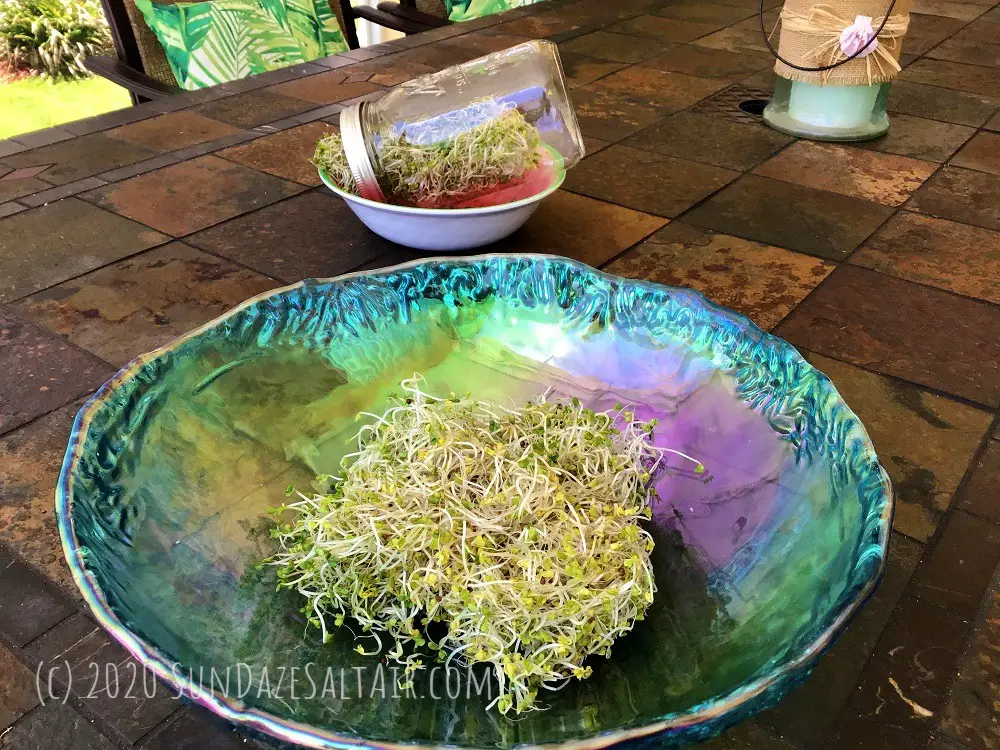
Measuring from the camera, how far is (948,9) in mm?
2111

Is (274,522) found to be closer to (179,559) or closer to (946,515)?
(179,559)

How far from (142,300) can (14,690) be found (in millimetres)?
484

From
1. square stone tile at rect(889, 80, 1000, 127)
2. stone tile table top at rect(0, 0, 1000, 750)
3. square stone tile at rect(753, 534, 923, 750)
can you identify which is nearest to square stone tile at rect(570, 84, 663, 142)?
stone tile table top at rect(0, 0, 1000, 750)

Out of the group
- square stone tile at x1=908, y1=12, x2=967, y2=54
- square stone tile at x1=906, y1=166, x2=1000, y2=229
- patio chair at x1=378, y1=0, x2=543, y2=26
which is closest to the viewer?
square stone tile at x1=906, y1=166, x2=1000, y2=229

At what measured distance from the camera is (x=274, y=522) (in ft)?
1.59

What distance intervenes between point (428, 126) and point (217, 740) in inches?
27.1

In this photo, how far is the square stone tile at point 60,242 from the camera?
0.93 m

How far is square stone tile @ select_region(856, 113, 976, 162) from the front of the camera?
1296 mm

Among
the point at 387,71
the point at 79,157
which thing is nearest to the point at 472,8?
the point at 387,71

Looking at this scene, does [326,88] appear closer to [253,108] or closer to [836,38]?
[253,108]

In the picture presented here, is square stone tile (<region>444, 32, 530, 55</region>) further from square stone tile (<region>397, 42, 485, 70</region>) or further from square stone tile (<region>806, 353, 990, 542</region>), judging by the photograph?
square stone tile (<region>806, 353, 990, 542</region>)

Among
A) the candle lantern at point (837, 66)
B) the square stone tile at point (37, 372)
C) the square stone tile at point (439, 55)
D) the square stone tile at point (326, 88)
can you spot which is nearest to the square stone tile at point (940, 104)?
the candle lantern at point (837, 66)

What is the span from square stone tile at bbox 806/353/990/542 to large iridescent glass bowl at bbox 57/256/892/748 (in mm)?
231

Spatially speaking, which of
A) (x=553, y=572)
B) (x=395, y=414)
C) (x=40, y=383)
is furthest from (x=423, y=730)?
(x=40, y=383)
